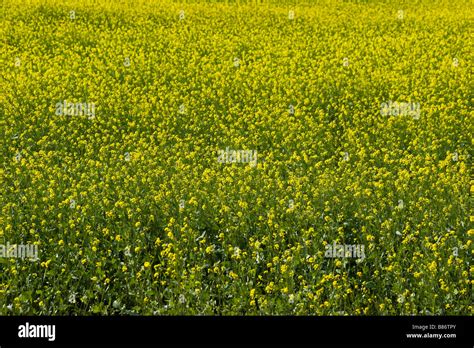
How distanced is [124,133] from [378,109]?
479 centimetres

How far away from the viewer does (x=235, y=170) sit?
10.6 meters

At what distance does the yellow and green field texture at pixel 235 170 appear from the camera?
7.24m

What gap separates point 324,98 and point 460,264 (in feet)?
26.6

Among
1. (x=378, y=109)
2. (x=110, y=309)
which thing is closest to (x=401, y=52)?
(x=378, y=109)

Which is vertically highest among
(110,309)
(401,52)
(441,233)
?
(401,52)

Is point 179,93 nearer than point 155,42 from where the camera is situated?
Yes

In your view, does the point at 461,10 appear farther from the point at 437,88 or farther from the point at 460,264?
the point at 460,264

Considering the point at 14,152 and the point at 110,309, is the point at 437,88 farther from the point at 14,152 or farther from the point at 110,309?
the point at 110,309

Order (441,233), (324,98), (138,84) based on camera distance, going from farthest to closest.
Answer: (138,84)
(324,98)
(441,233)

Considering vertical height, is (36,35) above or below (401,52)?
above

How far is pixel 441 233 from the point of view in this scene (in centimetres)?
792

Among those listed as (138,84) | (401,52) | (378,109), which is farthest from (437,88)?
(138,84)

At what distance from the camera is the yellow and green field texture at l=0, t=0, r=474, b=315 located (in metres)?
7.24

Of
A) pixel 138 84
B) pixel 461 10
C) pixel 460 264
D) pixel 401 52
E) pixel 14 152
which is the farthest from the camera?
pixel 461 10
